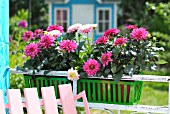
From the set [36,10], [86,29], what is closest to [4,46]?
[86,29]

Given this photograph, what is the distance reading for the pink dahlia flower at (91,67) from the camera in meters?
3.05

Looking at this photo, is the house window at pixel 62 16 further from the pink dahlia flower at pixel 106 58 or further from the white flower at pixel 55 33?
the pink dahlia flower at pixel 106 58

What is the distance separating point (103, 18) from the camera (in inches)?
510

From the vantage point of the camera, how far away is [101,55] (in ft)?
10.3

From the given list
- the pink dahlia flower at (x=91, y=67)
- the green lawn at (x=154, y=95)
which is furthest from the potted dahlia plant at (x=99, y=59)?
the green lawn at (x=154, y=95)

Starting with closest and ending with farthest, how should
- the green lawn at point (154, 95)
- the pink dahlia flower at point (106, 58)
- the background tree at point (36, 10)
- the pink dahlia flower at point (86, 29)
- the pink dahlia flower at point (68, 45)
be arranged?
the pink dahlia flower at point (106, 58), the pink dahlia flower at point (68, 45), the pink dahlia flower at point (86, 29), the green lawn at point (154, 95), the background tree at point (36, 10)

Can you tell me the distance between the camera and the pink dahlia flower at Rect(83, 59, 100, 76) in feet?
10.00

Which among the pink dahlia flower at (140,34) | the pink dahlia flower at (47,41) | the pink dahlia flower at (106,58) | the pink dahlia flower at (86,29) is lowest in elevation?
the pink dahlia flower at (106,58)

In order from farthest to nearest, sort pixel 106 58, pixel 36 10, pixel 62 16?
pixel 36 10 < pixel 62 16 < pixel 106 58

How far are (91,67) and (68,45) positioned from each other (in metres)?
0.26

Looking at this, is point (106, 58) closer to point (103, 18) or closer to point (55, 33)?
point (55, 33)

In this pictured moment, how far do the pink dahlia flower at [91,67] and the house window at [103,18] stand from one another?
32.4ft

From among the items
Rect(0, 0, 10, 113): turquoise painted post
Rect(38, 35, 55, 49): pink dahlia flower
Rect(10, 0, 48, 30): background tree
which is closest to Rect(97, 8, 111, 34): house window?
Rect(10, 0, 48, 30): background tree

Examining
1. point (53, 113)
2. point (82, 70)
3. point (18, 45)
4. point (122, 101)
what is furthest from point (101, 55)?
point (18, 45)
